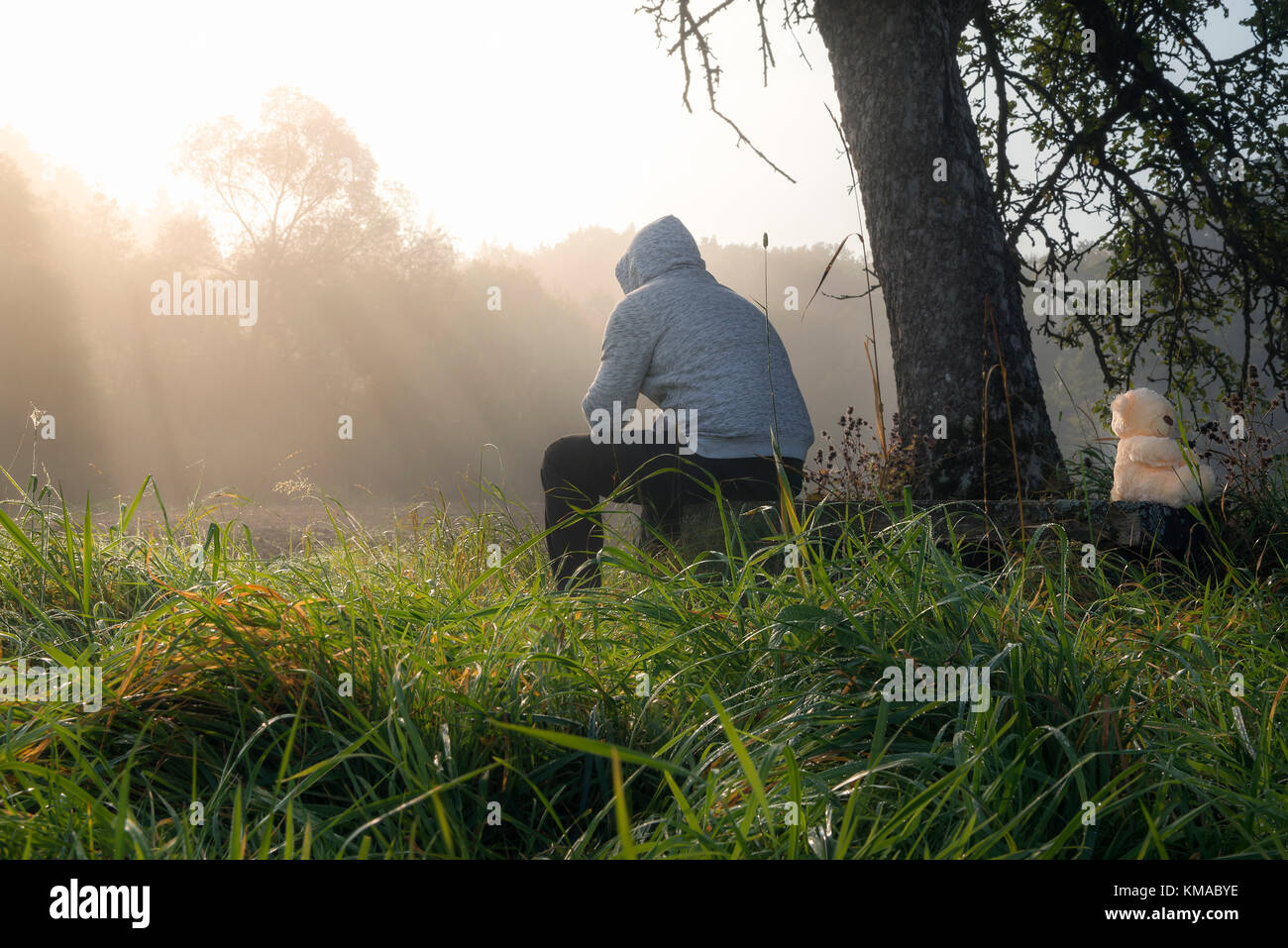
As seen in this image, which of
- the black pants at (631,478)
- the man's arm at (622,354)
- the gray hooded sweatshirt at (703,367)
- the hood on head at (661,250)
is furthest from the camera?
the hood on head at (661,250)

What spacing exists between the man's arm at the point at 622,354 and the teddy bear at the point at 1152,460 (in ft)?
6.76

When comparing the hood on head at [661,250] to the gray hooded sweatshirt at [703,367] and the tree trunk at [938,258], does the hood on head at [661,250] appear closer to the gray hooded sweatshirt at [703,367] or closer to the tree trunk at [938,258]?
the gray hooded sweatshirt at [703,367]

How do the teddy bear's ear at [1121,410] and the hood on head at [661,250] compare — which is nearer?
the teddy bear's ear at [1121,410]

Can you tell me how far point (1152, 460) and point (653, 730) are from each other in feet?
8.42

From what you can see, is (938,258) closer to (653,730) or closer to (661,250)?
(661,250)

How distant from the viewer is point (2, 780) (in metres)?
1.40

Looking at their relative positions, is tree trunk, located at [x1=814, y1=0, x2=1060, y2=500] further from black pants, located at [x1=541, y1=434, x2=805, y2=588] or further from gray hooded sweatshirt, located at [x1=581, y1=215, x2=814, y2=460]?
black pants, located at [x1=541, y1=434, x2=805, y2=588]

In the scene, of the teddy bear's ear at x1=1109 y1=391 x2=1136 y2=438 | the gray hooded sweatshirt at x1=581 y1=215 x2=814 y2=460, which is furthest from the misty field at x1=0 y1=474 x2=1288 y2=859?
the gray hooded sweatshirt at x1=581 y1=215 x2=814 y2=460

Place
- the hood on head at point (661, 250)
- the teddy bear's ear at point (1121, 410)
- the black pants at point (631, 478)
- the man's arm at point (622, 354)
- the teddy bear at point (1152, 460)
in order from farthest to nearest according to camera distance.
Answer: the hood on head at point (661, 250) < the man's arm at point (622, 354) < the black pants at point (631, 478) < the teddy bear's ear at point (1121, 410) < the teddy bear at point (1152, 460)

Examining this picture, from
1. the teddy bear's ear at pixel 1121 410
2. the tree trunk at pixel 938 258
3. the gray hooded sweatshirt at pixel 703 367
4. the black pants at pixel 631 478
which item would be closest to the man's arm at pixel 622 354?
the gray hooded sweatshirt at pixel 703 367

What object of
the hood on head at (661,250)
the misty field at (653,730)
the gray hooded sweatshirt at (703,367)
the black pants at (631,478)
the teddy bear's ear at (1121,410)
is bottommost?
the misty field at (653,730)

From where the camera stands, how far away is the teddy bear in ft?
10.3

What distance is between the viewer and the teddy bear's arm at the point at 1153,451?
319 cm

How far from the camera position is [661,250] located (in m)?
4.21
